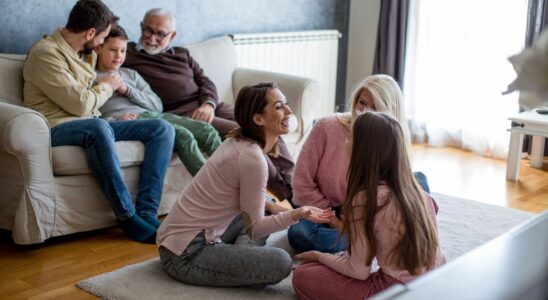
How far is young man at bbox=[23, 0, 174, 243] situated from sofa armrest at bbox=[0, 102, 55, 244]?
0.64 ft

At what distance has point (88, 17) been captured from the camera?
3502 millimetres

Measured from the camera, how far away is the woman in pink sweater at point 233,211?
107 inches

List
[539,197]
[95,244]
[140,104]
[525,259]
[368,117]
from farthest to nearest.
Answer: [539,197] → [140,104] → [95,244] → [368,117] → [525,259]

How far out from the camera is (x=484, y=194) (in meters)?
4.38

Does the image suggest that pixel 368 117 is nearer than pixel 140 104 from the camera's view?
Yes

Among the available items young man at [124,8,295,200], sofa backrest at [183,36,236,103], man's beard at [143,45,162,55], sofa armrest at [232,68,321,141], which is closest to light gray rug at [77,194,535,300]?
young man at [124,8,295,200]

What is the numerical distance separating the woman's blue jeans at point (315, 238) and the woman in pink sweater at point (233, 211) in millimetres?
390

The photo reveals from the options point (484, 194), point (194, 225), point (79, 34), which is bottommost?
point (484, 194)

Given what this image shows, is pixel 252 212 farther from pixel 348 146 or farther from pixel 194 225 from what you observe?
pixel 348 146

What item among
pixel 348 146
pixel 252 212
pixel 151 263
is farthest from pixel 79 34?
pixel 348 146

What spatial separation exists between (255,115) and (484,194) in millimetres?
2045

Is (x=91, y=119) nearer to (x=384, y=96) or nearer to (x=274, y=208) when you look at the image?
(x=274, y=208)

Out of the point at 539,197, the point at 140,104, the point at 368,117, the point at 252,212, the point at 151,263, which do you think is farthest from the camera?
the point at 539,197

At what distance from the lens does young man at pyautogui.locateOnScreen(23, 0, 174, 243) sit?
3334mm
